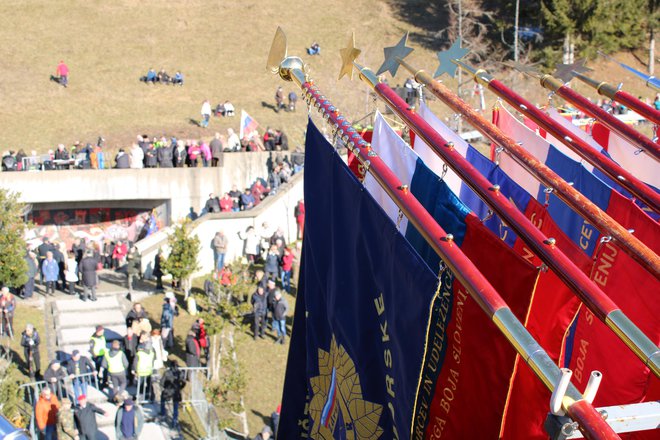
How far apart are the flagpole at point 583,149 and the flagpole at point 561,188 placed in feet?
1.49

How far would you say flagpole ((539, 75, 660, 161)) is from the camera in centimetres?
496

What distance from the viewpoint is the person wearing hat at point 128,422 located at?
1525 cm

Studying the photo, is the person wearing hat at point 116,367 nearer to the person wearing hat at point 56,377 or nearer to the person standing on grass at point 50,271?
the person wearing hat at point 56,377

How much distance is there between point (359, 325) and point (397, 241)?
64cm

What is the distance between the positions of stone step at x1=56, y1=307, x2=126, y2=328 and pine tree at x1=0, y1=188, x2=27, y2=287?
55.0 inches

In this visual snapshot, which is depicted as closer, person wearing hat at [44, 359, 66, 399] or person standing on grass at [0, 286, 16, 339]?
person wearing hat at [44, 359, 66, 399]

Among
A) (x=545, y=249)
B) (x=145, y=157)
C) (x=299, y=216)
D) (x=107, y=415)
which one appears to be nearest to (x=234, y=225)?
(x=299, y=216)

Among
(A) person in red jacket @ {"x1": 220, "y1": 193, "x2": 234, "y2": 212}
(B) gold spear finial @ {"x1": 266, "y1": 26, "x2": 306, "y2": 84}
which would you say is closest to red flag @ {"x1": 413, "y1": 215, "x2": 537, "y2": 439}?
(B) gold spear finial @ {"x1": 266, "y1": 26, "x2": 306, "y2": 84}

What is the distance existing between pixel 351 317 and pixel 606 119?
6.49 feet

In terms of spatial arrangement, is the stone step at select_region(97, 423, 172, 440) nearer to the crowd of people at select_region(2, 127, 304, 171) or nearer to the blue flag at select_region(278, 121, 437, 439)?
the blue flag at select_region(278, 121, 437, 439)

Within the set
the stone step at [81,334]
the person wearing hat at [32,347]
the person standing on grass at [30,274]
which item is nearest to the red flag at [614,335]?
the person wearing hat at [32,347]

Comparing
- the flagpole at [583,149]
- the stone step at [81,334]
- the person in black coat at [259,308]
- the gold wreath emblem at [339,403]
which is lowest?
the stone step at [81,334]

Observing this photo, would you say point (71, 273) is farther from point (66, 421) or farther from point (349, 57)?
point (349, 57)

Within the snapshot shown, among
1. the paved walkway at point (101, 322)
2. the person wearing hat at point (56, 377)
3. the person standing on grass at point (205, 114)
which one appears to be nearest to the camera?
the person wearing hat at point (56, 377)
